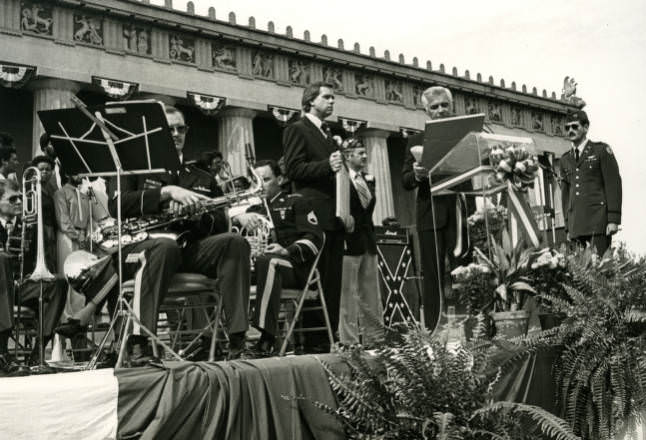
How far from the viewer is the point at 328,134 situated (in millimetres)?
5922

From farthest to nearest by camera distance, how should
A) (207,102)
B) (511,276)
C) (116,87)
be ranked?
(207,102)
(116,87)
(511,276)

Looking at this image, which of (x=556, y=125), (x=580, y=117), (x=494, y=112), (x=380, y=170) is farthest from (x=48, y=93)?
(x=556, y=125)

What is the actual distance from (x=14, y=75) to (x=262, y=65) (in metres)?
7.09

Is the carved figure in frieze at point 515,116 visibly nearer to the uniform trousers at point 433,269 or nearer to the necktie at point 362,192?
the necktie at point 362,192

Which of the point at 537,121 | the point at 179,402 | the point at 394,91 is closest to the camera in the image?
the point at 179,402

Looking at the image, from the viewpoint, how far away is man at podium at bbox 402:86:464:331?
5.85 metres

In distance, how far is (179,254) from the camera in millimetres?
4535

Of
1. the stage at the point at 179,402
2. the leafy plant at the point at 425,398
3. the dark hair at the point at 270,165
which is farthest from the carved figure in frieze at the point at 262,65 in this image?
the leafy plant at the point at 425,398

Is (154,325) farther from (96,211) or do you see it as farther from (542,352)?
(96,211)

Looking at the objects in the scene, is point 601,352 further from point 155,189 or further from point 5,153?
point 5,153

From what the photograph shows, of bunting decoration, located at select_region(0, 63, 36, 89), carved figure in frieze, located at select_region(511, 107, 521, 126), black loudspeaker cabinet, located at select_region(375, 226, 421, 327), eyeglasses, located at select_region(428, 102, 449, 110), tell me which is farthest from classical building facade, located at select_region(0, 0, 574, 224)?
eyeglasses, located at select_region(428, 102, 449, 110)

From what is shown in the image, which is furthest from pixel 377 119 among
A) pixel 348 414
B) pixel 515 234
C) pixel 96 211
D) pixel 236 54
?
pixel 348 414

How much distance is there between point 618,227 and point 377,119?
16137 mm

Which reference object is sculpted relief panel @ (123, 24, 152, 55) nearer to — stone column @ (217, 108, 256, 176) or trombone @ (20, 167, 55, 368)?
stone column @ (217, 108, 256, 176)
